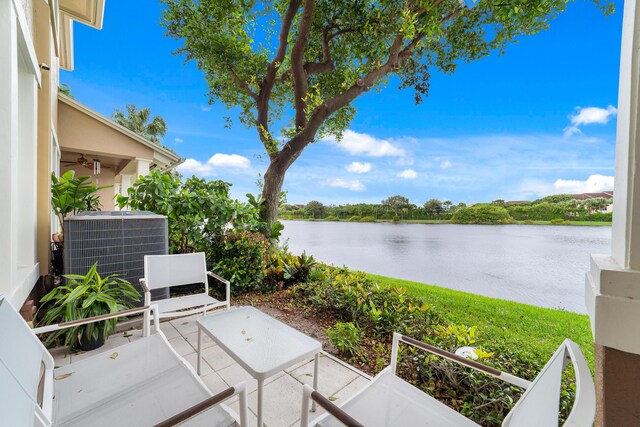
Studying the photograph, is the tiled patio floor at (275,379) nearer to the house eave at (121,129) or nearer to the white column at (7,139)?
the white column at (7,139)

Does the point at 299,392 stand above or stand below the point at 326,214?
below

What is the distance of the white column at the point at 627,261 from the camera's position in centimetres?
78

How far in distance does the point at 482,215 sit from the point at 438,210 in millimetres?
2106

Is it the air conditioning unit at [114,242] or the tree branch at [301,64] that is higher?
the tree branch at [301,64]

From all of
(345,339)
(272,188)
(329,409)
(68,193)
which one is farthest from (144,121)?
(329,409)

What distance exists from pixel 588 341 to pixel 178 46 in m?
9.36

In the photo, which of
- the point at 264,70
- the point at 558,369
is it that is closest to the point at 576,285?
the point at 558,369

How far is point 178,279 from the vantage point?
3.13 meters

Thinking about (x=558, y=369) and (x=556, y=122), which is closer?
(x=558, y=369)

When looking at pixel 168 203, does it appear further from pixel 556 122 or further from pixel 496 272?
pixel 556 122

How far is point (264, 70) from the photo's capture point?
275 inches

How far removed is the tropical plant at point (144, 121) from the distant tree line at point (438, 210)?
75.2 ft

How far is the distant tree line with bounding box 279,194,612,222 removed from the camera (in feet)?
35.6

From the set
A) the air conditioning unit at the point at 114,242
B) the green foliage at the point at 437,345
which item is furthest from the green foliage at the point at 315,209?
the air conditioning unit at the point at 114,242
